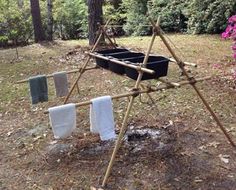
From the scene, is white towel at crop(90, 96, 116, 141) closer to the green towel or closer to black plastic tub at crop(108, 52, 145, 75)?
black plastic tub at crop(108, 52, 145, 75)

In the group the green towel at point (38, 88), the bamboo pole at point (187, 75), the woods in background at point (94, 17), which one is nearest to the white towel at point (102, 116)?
the bamboo pole at point (187, 75)

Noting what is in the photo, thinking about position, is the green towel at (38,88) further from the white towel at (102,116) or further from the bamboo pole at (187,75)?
the bamboo pole at (187,75)

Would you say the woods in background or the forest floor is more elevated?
the woods in background

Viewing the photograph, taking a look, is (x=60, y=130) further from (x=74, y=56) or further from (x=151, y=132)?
(x=74, y=56)

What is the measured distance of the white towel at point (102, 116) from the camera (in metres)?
3.28

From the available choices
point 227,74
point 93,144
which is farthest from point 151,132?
point 227,74

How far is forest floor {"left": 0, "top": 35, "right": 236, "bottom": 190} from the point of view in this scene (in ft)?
11.5

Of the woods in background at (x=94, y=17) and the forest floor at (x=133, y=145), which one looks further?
the woods in background at (x=94, y=17)

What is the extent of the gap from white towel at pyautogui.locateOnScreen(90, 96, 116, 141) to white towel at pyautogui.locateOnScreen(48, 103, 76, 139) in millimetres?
178

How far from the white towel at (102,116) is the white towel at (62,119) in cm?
18

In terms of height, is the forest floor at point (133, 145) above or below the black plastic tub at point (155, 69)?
below

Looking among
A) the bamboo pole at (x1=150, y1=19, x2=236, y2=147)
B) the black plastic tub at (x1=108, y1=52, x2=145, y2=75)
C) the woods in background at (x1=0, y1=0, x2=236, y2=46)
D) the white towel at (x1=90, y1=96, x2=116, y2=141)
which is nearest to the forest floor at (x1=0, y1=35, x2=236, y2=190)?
the bamboo pole at (x1=150, y1=19, x2=236, y2=147)

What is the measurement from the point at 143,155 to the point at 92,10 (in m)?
5.03

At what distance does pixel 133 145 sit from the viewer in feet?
13.1
